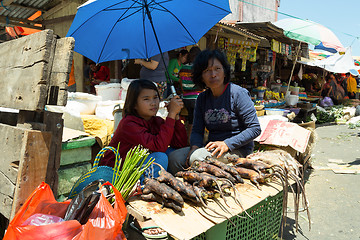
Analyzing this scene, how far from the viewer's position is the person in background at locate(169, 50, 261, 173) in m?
2.76

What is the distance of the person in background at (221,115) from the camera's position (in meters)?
2.76

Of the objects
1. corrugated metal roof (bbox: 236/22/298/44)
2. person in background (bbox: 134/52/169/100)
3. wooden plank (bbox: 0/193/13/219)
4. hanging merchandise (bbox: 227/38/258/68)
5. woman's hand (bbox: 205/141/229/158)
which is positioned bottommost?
wooden plank (bbox: 0/193/13/219)

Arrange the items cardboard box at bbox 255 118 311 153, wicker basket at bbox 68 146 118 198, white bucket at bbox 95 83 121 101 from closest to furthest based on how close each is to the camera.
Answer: wicker basket at bbox 68 146 118 198
cardboard box at bbox 255 118 311 153
white bucket at bbox 95 83 121 101

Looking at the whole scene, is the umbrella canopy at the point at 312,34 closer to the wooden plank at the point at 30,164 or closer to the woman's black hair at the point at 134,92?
the woman's black hair at the point at 134,92

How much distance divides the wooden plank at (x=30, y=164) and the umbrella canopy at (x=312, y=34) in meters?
7.31

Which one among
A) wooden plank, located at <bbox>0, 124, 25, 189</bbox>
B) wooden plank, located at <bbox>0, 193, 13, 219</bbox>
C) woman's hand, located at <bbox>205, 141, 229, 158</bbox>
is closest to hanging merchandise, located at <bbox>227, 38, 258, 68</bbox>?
woman's hand, located at <bbox>205, 141, 229, 158</bbox>

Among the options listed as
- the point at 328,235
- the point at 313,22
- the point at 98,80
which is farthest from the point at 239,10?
the point at 328,235

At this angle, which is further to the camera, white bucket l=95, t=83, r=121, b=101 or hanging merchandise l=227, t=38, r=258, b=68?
hanging merchandise l=227, t=38, r=258, b=68

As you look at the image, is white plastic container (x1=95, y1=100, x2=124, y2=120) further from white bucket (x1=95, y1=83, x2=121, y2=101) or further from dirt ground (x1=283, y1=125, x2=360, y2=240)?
dirt ground (x1=283, y1=125, x2=360, y2=240)

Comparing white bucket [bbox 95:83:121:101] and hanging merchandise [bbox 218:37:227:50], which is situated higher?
hanging merchandise [bbox 218:37:227:50]

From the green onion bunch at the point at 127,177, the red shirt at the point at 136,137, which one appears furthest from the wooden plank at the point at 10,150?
the red shirt at the point at 136,137

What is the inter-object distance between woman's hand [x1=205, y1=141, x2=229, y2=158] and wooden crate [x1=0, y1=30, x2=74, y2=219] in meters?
1.39

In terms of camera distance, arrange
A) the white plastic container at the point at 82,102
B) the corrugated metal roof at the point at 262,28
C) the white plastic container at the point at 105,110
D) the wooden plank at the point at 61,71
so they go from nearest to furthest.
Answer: the wooden plank at the point at 61,71
the white plastic container at the point at 82,102
the white plastic container at the point at 105,110
the corrugated metal roof at the point at 262,28

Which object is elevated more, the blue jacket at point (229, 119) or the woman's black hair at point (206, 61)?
the woman's black hair at point (206, 61)
